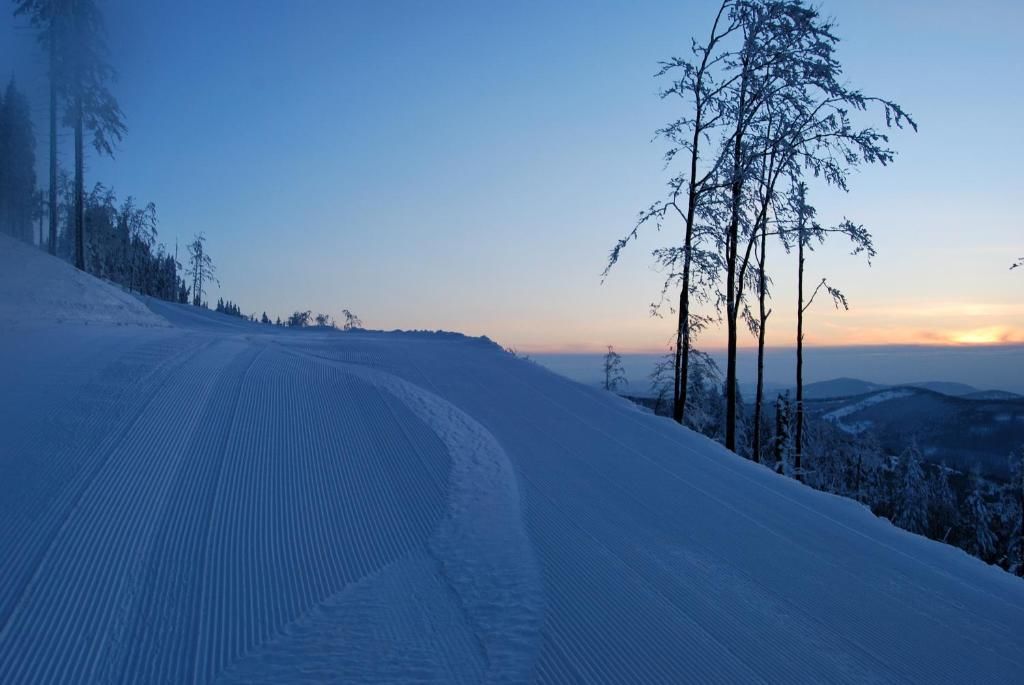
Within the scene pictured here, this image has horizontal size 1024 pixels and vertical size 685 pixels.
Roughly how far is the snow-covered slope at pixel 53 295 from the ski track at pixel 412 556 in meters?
6.37

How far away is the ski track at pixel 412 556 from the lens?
404cm

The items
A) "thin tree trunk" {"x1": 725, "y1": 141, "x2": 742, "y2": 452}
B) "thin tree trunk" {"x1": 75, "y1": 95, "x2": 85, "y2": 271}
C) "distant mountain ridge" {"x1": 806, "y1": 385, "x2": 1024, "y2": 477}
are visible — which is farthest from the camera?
"distant mountain ridge" {"x1": 806, "y1": 385, "x2": 1024, "y2": 477}

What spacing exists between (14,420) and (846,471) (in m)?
70.3

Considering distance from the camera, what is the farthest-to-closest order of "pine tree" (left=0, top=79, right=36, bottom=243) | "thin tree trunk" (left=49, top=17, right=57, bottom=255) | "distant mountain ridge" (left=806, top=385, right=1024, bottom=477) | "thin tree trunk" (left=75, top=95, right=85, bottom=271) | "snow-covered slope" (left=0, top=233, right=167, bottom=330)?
"distant mountain ridge" (left=806, top=385, right=1024, bottom=477) < "pine tree" (left=0, top=79, right=36, bottom=243) < "thin tree trunk" (left=49, top=17, right=57, bottom=255) < "thin tree trunk" (left=75, top=95, right=85, bottom=271) < "snow-covered slope" (left=0, top=233, right=167, bottom=330)

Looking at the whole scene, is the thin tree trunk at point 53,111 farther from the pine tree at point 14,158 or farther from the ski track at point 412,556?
the ski track at point 412,556

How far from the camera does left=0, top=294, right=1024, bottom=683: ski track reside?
4.04m

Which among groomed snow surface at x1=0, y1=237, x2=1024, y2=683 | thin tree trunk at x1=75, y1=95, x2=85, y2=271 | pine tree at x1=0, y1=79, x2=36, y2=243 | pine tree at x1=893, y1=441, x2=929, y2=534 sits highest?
pine tree at x1=0, y1=79, x2=36, y2=243

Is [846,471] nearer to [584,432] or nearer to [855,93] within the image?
[855,93]

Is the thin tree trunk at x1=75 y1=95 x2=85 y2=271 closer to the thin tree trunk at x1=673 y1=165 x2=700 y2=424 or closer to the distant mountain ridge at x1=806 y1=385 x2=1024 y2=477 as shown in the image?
the thin tree trunk at x1=673 y1=165 x2=700 y2=424

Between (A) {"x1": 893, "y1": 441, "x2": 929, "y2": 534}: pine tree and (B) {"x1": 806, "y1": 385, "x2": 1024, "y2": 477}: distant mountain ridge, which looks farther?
(B) {"x1": 806, "y1": 385, "x2": 1024, "y2": 477}: distant mountain ridge

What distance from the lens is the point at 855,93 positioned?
52.6ft

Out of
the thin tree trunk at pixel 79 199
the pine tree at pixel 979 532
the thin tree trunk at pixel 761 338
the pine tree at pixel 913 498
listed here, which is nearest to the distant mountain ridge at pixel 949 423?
the pine tree at pixel 913 498

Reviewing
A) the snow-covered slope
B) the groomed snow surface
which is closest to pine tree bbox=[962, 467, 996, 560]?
the groomed snow surface

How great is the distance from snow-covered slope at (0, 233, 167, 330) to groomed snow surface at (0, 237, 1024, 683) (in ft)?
19.9
